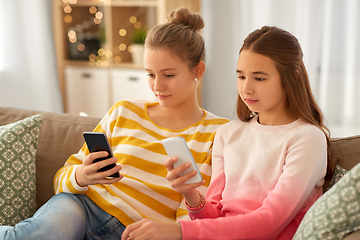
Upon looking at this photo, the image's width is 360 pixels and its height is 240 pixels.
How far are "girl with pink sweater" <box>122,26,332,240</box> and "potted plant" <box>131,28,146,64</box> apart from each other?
2.20m

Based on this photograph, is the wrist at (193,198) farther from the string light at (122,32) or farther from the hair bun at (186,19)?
the string light at (122,32)

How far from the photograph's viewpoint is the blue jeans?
109 cm

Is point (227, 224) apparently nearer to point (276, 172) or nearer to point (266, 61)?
point (276, 172)

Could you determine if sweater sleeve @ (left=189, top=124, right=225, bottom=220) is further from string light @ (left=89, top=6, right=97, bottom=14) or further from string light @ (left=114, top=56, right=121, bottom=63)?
string light @ (left=89, top=6, right=97, bottom=14)

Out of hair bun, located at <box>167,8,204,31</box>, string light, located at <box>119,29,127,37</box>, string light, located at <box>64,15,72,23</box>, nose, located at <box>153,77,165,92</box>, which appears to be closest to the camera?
nose, located at <box>153,77,165,92</box>

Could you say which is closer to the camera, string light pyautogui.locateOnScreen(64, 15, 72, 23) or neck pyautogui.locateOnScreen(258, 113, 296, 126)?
neck pyautogui.locateOnScreen(258, 113, 296, 126)

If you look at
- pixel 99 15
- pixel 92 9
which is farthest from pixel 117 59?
pixel 92 9

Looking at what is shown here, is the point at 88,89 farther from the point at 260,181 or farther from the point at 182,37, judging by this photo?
the point at 260,181

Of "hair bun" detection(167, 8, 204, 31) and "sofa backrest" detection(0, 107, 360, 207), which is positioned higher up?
"hair bun" detection(167, 8, 204, 31)

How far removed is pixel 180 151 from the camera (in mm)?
963

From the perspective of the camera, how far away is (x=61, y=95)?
141 inches

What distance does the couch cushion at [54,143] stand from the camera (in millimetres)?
1508

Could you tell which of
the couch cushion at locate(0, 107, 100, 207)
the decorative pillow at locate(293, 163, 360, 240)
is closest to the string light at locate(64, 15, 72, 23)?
the couch cushion at locate(0, 107, 100, 207)

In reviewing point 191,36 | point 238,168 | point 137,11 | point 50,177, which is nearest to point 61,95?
point 137,11
